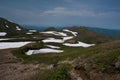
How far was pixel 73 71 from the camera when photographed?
28.4 m

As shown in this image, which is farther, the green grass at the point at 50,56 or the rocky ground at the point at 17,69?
the green grass at the point at 50,56

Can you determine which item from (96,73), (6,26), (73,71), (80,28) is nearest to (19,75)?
(73,71)

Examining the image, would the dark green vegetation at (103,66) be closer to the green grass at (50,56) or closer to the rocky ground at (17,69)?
the rocky ground at (17,69)

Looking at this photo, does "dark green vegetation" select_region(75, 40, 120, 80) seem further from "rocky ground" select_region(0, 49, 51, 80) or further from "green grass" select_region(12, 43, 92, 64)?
"green grass" select_region(12, 43, 92, 64)

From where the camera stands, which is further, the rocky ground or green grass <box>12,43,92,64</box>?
green grass <box>12,43,92,64</box>

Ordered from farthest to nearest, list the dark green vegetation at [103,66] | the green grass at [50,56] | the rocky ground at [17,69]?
the green grass at [50,56] → the rocky ground at [17,69] → the dark green vegetation at [103,66]

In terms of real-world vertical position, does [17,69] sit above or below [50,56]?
below

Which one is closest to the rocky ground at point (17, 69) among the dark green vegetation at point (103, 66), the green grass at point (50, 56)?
the green grass at point (50, 56)

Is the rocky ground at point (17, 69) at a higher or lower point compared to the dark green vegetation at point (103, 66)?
lower

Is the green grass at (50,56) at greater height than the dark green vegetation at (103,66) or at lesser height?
lesser

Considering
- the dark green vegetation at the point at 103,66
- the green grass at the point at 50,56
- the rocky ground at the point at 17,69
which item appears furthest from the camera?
the green grass at the point at 50,56

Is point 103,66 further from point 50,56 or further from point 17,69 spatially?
point 50,56

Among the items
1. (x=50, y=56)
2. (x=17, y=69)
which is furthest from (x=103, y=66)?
(x=50, y=56)

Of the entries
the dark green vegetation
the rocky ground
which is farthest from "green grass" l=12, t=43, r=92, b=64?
the dark green vegetation
